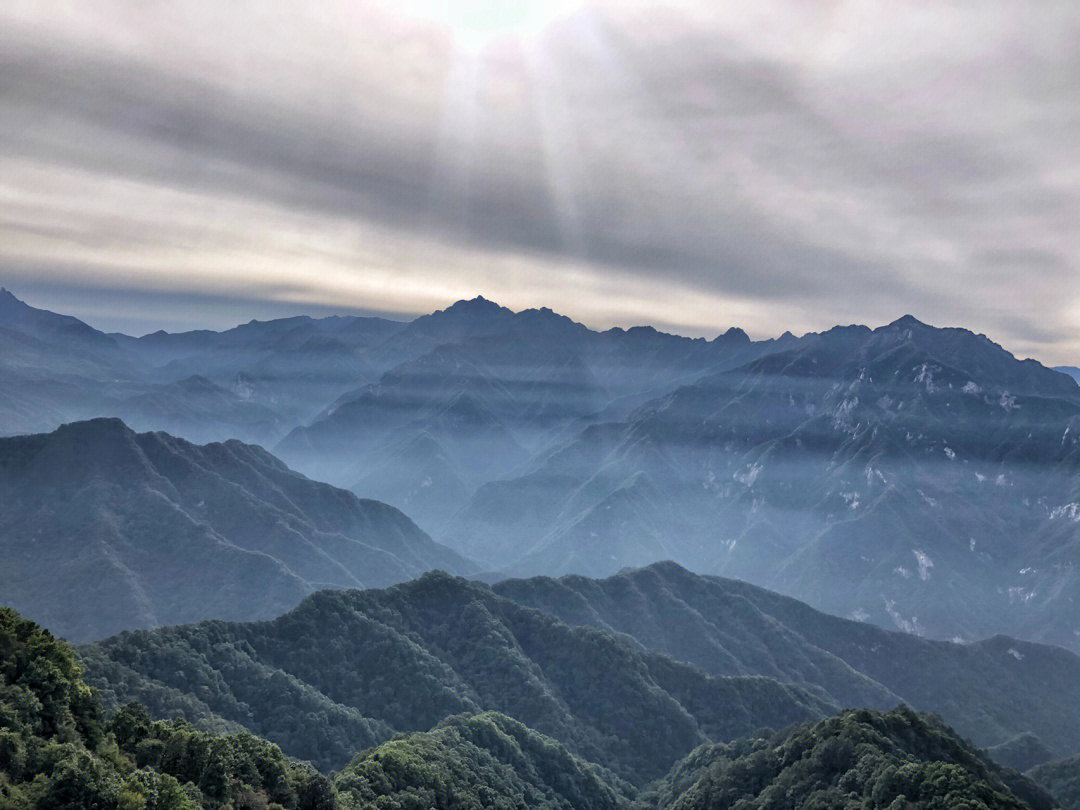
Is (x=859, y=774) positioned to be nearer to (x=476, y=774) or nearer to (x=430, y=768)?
(x=476, y=774)

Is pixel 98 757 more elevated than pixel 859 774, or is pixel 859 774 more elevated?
pixel 98 757

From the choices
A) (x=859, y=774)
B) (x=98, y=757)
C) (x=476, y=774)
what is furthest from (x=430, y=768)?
(x=98, y=757)

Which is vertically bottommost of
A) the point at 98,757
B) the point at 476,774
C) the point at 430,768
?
the point at 476,774

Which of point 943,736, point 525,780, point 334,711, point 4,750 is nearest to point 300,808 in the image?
point 4,750

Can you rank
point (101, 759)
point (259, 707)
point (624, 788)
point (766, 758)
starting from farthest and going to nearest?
point (624, 788)
point (259, 707)
point (766, 758)
point (101, 759)

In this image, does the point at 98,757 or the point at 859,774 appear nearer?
the point at 98,757

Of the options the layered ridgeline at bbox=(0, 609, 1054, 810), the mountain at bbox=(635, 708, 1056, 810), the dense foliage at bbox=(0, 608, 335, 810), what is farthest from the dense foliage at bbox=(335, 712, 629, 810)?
the mountain at bbox=(635, 708, 1056, 810)

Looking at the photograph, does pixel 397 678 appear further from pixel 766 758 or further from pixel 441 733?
pixel 766 758

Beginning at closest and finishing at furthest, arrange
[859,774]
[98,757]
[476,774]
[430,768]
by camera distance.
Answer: [98,757] < [859,774] < [430,768] < [476,774]
